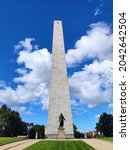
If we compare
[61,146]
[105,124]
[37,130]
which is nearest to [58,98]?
[61,146]

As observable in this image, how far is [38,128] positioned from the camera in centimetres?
8125

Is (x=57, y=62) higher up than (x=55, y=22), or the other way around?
(x=55, y=22)

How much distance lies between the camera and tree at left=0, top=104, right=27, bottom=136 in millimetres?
83250

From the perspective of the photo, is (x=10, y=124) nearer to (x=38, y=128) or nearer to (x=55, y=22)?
(x=38, y=128)

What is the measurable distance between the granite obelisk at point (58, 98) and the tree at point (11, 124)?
114 feet

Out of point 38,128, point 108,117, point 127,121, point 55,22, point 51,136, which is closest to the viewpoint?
point 127,121

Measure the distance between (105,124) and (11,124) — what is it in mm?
26000

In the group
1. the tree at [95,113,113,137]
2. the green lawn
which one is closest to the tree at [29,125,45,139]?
the tree at [95,113,113,137]

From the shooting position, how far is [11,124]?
84.9 meters

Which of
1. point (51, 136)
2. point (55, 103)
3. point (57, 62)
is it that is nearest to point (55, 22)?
point (57, 62)

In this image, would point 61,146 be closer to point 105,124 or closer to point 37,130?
point 37,130

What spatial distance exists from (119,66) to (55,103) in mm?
44605

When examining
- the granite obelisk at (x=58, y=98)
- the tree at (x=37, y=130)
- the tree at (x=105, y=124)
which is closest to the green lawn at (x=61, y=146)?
the granite obelisk at (x=58, y=98)

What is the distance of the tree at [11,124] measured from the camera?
273 feet
